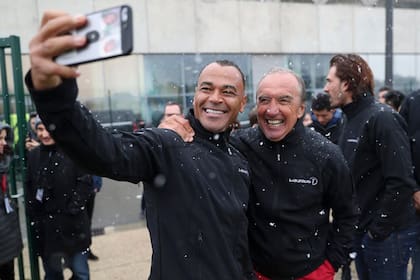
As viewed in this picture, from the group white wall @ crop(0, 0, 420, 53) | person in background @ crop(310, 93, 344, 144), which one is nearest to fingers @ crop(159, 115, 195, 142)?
person in background @ crop(310, 93, 344, 144)

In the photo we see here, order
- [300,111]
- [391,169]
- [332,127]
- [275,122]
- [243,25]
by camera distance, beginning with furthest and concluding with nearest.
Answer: [243,25] < [332,127] < [391,169] < [300,111] < [275,122]

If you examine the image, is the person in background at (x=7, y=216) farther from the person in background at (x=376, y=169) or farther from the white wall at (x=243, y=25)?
the white wall at (x=243, y=25)

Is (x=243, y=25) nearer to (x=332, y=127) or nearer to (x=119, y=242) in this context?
(x=332, y=127)

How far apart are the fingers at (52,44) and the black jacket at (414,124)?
3174 millimetres

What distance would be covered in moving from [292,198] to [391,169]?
3.11 feet

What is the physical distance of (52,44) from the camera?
122 centimetres

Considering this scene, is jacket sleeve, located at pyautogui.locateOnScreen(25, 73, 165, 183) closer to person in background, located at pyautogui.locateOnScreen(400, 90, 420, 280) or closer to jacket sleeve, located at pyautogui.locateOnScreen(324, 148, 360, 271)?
jacket sleeve, located at pyautogui.locateOnScreen(324, 148, 360, 271)

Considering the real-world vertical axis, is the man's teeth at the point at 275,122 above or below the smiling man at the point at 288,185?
above

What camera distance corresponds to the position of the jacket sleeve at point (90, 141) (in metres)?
1.34

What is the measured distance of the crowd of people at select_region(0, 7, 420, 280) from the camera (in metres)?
1.52

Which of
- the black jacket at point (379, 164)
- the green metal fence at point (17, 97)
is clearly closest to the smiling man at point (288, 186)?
the black jacket at point (379, 164)

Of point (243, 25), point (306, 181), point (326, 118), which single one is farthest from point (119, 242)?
point (243, 25)

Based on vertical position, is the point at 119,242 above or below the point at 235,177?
below

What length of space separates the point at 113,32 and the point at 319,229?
192cm
